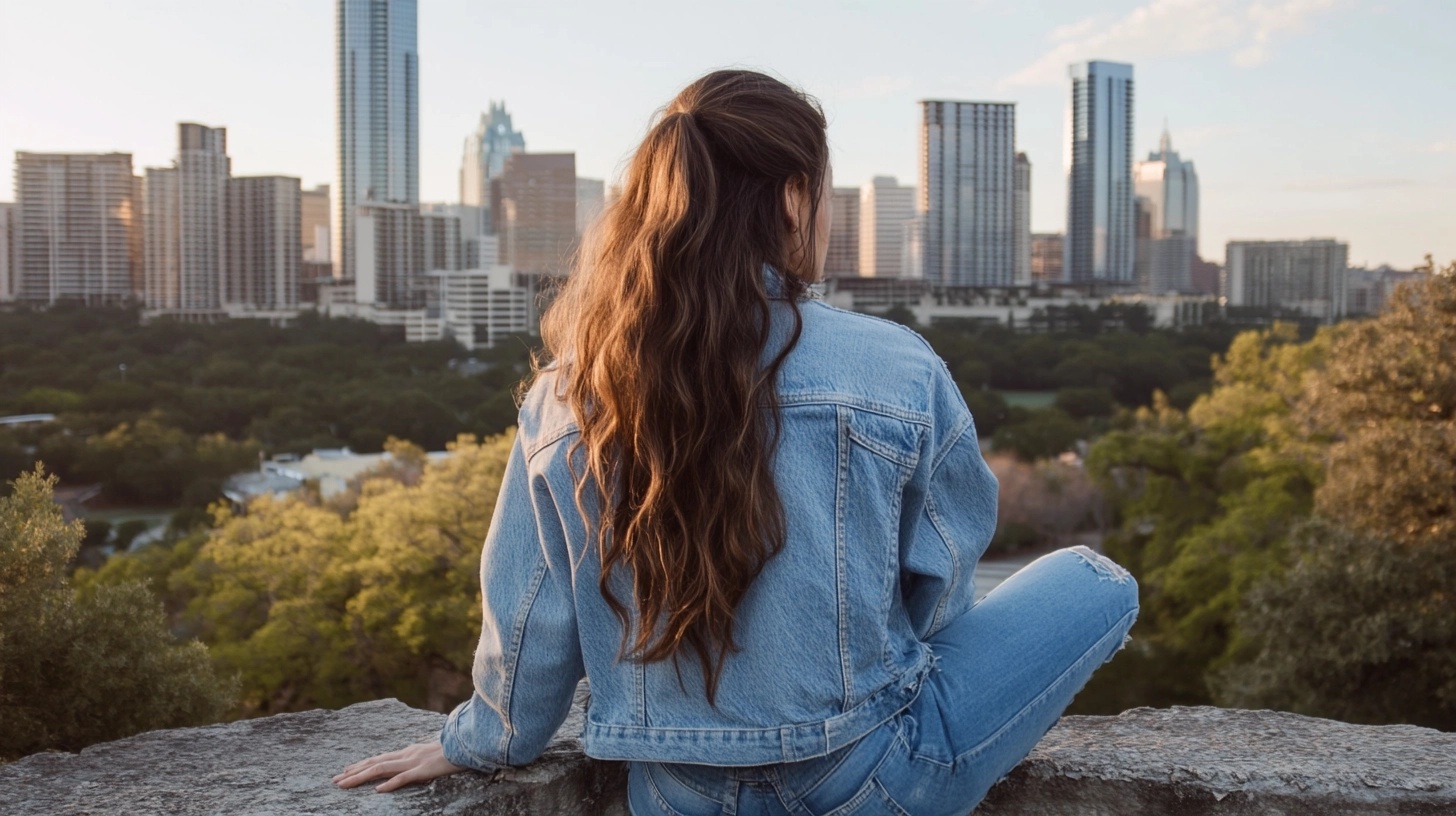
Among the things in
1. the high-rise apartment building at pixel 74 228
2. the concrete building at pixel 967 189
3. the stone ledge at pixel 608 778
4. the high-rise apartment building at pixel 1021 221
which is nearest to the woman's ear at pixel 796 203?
the stone ledge at pixel 608 778

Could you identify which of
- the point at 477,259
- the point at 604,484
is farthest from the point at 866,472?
the point at 477,259

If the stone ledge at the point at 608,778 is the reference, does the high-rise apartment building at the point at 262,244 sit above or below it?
above

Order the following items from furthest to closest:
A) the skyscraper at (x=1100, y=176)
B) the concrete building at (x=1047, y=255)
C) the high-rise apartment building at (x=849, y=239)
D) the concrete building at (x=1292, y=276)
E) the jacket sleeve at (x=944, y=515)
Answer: the concrete building at (x=1047, y=255), the skyscraper at (x=1100, y=176), the concrete building at (x=1292, y=276), the high-rise apartment building at (x=849, y=239), the jacket sleeve at (x=944, y=515)

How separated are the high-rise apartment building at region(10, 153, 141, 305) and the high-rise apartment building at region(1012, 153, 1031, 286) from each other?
155 feet

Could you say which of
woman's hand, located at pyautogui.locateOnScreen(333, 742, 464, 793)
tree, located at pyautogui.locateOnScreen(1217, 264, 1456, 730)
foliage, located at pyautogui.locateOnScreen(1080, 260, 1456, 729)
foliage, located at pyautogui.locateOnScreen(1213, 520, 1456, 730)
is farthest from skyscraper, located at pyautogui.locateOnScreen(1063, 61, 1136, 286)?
woman's hand, located at pyautogui.locateOnScreen(333, 742, 464, 793)

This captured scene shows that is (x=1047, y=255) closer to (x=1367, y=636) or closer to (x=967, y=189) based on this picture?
(x=967, y=189)

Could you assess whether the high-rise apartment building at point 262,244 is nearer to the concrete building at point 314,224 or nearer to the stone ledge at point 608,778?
the concrete building at point 314,224

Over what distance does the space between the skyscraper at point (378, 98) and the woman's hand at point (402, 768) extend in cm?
9024

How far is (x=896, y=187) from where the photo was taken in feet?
234

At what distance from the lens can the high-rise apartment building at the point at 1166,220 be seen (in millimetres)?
82188

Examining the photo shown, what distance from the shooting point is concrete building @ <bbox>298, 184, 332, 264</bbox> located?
195 ft

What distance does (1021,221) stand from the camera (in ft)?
240

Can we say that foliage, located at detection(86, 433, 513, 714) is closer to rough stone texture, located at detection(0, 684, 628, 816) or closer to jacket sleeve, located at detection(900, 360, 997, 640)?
rough stone texture, located at detection(0, 684, 628, 816)

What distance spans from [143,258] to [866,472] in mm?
48193
